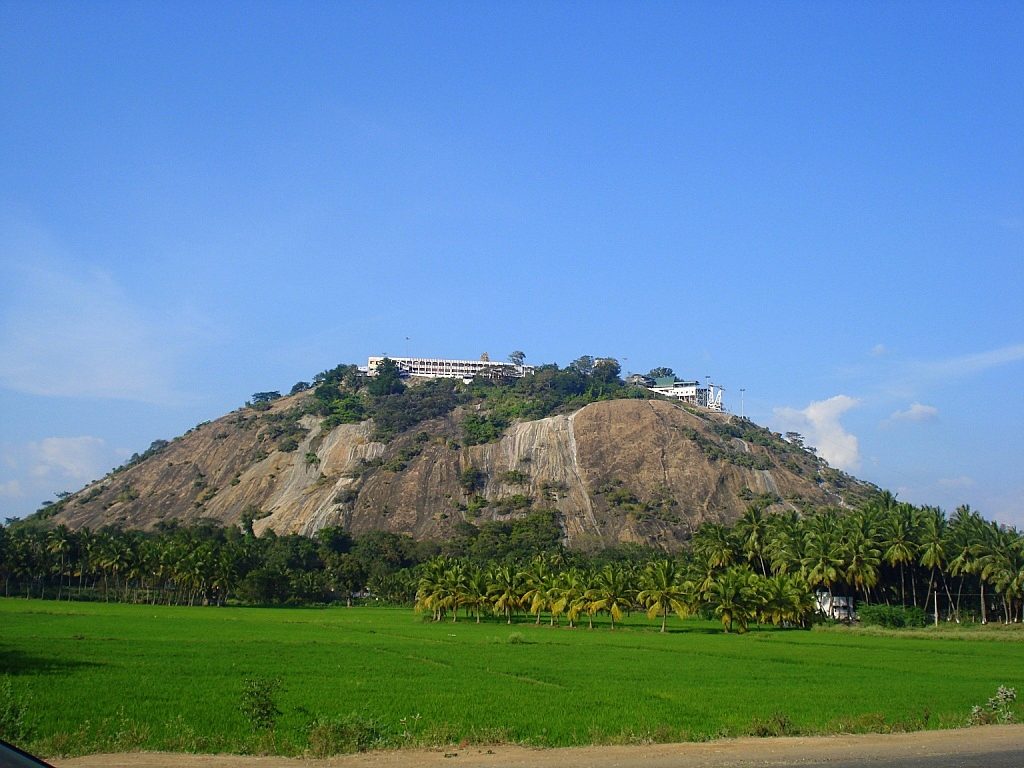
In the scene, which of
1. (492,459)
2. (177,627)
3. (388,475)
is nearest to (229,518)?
(388,475)

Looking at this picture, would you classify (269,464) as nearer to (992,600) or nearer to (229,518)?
(229,518)

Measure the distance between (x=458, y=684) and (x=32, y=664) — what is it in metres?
17.3

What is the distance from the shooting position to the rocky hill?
162750 millimetres

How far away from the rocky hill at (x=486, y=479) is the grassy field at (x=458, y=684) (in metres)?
94.5

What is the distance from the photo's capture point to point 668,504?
16538 cm

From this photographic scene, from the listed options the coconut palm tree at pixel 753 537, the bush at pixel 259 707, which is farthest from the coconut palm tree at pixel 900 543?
the bush at pixel 259 707

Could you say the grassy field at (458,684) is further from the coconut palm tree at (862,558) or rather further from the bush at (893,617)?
the coconut palm tree at (862,558)

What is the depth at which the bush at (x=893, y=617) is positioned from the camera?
79438 millimetres

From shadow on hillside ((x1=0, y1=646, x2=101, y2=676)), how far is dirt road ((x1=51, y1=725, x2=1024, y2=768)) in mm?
17350

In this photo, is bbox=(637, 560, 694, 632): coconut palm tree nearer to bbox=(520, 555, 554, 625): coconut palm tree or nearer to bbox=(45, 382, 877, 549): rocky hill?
bbox=(520, 555, 554, 625): coconut palm tree

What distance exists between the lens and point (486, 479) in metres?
174

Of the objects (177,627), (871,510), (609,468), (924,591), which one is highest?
(609,468)

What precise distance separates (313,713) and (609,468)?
148713mm

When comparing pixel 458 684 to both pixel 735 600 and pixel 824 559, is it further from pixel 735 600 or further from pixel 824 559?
pixel 824 559
